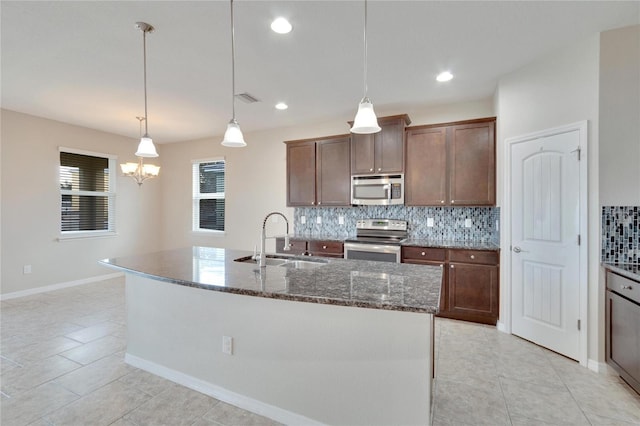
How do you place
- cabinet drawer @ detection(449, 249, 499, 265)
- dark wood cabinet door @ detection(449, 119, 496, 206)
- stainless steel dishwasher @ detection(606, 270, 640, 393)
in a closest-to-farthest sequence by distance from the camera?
stainless steel dishwasher @ detection(606, 270, 640, 393) → cabinet drawer @ detection(449, 249, 499, 265) → dark wood cabinet door @ detection(449, 119, 496, 206)

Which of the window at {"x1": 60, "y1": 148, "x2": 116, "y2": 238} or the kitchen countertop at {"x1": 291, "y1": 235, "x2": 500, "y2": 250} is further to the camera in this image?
the window at {"x1": 60, "y1": 148, "x2": 116, "y2": 238}

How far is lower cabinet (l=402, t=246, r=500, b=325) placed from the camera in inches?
133

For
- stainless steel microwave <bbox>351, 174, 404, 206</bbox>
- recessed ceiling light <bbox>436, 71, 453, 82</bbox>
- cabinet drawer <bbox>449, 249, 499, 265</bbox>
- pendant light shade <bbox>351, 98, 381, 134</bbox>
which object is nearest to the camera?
pendant light shade <bbox>351, 98, 381, 134</bbox>

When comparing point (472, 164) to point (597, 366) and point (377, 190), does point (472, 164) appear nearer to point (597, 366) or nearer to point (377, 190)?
point (377, 190)

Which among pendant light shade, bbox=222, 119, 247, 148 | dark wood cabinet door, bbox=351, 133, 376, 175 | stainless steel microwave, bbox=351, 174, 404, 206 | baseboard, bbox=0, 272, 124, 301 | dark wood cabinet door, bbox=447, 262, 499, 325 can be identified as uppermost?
dark wood cabinet door, bbox=351, 133, 376, 175

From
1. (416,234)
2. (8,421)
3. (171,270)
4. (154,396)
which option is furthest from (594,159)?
(8,421)

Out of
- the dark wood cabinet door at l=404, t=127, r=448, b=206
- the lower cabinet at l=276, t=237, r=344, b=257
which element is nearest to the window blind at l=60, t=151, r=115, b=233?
the lower cabinet at l=276, t=237, r=344, b=257

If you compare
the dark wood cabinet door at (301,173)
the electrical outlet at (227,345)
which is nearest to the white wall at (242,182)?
the dark wood cabinet door at (301,173)

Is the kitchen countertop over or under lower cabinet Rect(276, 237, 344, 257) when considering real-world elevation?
over

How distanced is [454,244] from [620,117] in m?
1.86

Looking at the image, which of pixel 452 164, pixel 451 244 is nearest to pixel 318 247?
pixel 451 244

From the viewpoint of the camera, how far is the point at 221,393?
213 centimetres

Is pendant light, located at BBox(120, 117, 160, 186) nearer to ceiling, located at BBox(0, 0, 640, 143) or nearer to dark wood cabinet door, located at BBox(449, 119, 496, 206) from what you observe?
ceiling, located at BBox(0, 0, 640, 143)

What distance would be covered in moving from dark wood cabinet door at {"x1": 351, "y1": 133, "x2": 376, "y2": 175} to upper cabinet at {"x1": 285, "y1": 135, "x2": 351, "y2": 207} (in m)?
0.12
